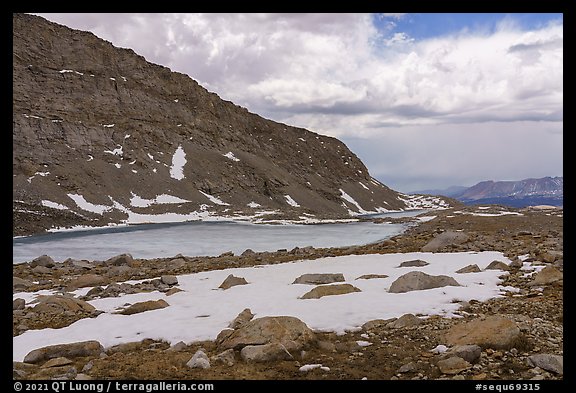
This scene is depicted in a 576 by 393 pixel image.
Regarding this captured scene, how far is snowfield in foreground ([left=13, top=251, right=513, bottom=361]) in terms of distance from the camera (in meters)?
9.84

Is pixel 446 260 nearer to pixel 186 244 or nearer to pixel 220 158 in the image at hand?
pixel 186 244

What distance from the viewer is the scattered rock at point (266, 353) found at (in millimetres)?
7664

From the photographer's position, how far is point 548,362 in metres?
6.54

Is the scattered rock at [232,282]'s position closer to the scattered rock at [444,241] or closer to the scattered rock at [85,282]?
the scattered rock at [85,282]

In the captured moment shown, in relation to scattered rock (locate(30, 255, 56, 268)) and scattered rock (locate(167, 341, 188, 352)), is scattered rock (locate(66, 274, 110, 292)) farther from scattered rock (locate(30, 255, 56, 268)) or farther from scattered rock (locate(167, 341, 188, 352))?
scattered rock (locate(167, 341, 188, 352))

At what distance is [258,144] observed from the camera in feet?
451

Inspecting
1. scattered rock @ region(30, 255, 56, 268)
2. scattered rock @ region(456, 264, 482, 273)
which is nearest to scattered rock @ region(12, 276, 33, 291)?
scattered rock @ region(30, 255, 56, 268)

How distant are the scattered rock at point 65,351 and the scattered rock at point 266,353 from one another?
348 cm

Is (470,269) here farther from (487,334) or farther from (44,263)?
(44,263)

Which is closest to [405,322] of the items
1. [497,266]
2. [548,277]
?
[548,277]

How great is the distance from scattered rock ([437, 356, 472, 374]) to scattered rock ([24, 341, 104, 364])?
275 inches

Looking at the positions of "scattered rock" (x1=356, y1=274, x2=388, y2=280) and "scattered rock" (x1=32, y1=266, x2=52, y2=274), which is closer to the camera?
"scattered rock" (x1=356, y1=274, x2=388, y2=280)

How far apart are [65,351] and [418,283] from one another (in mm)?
9535
